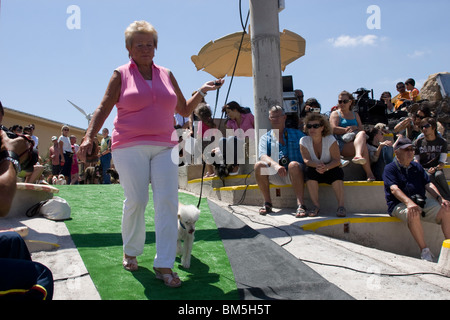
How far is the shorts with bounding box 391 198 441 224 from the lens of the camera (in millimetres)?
5141

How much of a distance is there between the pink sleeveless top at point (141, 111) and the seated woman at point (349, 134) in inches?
154

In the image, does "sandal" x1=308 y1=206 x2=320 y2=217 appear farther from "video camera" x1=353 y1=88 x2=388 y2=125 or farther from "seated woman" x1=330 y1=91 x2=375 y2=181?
"video camera" x1=353 y1=88 x2=388 y2=125

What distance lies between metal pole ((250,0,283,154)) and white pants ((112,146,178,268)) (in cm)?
403

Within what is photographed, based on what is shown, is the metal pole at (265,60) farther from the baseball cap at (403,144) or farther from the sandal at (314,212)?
the baseball cap at (403,144)

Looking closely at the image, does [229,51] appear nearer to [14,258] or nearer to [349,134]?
[349,134]

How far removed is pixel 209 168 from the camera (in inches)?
315

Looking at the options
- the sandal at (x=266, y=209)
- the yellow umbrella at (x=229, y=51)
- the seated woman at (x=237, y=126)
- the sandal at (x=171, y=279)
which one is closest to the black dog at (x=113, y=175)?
the seated woman at (x=237, y=126)

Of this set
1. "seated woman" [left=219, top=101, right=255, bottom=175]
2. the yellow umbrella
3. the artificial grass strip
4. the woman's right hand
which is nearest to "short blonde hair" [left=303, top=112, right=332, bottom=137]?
"seated woman" [left=219, top=101, right=255, bottom=175]

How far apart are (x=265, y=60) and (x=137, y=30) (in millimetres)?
4169

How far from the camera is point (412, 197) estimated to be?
5.16m

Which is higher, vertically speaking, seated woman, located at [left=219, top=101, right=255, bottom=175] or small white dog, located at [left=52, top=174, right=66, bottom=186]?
seated woman, located at [left=219, top=101, right=255, bottom=175]

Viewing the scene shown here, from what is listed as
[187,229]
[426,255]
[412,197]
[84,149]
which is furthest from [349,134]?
[84,149]
